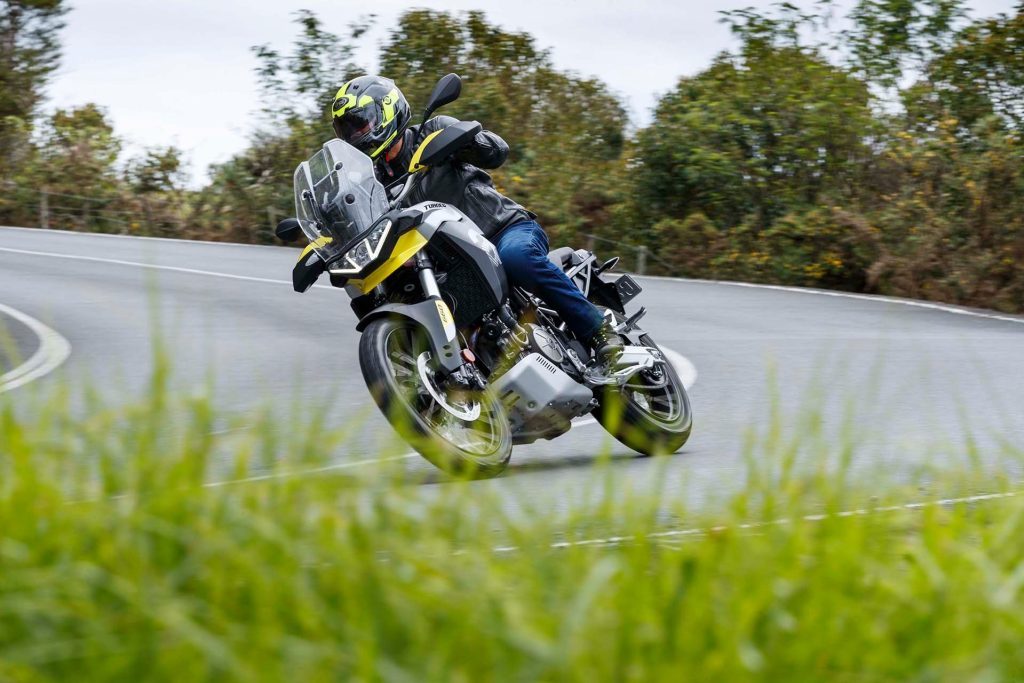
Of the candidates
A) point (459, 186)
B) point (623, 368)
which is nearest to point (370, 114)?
point (459, 186)

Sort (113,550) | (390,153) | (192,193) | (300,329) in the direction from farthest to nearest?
(192,193) < (300,329) < (390,153) < (113,550)

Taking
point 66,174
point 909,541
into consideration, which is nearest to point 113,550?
point 909,541

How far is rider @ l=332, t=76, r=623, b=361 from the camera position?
22.8ft

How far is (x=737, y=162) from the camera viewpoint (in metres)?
25.2

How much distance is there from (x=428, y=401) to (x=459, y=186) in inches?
55.6

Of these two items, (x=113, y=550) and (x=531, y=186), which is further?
(x=531, y=186)

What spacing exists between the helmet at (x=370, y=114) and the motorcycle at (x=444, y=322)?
0.53 feet

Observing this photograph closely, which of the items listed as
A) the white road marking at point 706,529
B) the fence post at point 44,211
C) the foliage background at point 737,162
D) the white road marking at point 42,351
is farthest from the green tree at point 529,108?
the white road marking at point 706,529

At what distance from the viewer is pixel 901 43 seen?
26.4m

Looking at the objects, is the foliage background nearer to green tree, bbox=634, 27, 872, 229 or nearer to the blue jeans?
green tree, bbox=634, 27, 872, 229

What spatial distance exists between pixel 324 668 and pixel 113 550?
634 mm

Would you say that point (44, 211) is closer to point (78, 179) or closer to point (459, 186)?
point (78, 179)

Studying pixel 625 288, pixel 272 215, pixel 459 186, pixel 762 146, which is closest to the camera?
pixel 459 186

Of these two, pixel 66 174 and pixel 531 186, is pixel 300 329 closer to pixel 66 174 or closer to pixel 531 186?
pixel 531 186
